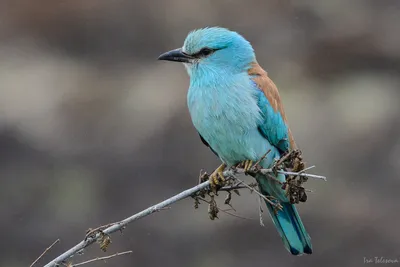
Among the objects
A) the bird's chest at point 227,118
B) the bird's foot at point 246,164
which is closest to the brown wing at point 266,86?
the bird's chest at point 227,118

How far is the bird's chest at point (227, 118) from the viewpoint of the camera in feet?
16.2

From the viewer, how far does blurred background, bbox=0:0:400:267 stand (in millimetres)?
9086

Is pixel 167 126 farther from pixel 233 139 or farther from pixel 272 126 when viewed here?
pixel 233 139

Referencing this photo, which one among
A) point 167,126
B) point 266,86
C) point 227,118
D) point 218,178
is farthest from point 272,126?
point 167,126

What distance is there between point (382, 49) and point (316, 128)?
6.47 ft

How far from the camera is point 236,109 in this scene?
4.98m

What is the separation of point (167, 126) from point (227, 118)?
193 inches

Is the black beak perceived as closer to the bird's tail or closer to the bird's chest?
the bird's chest

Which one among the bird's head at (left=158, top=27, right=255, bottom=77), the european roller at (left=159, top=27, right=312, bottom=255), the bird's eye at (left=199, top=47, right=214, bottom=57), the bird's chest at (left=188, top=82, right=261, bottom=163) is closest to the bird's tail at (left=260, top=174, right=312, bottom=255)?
the european roller at (left=159, top=27, right=312, bottom=255)

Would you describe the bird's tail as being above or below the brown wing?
below

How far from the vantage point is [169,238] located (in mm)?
9031

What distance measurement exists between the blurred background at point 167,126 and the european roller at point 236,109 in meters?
3.52

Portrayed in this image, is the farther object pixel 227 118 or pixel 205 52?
pixel 205 52

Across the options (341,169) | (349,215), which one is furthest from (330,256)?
(341,169)
